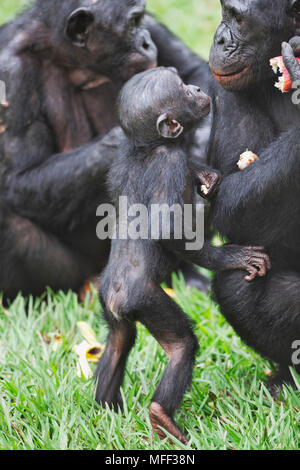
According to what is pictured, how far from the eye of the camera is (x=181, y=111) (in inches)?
137

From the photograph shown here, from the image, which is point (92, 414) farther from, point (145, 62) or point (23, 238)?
point (145, 62)

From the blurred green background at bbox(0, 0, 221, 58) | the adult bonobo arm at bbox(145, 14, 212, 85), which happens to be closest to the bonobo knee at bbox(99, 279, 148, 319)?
the adult bonobo arm at bbox(145, 14, 212, 85)

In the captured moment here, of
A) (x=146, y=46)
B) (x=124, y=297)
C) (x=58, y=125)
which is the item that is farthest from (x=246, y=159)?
(x=58, y=125)

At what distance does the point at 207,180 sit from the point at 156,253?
1.45 feet

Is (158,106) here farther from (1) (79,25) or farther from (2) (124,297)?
(1) (79,25)

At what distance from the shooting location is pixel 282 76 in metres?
3.31

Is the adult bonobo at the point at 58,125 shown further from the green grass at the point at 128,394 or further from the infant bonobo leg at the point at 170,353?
the infant bonobo leg at the point at 170,353

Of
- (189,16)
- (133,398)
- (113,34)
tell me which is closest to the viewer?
(133,398)

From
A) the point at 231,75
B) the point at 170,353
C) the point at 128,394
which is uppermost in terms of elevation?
the point at 231,75

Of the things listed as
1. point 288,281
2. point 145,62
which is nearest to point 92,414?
point 288,281

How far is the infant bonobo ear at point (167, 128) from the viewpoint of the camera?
334cm

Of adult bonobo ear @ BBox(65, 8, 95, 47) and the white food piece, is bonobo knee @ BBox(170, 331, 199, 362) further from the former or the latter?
adult bonobo ear @ BBox(65, 8, 95, 47)

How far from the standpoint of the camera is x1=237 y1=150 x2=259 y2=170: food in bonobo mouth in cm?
353
